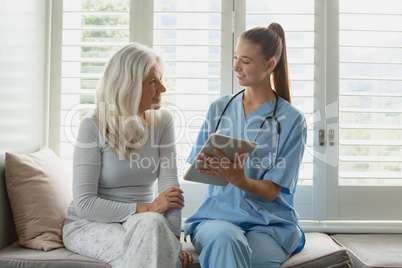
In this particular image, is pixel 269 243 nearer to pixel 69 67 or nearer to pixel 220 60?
pixel 220 60

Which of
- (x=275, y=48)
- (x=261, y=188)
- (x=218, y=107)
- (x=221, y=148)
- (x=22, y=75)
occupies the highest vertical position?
(x=275, y=48)

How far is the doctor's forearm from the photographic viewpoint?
1.82 meters

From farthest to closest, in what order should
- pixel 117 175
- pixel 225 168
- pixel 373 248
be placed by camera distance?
1. pixel 373 248
2. pixel 117 175
3. pixel 225 168

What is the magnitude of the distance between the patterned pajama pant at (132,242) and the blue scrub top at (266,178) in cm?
33

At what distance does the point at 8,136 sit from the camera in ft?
6.51

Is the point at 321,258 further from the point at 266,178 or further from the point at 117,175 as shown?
the point at 117,175

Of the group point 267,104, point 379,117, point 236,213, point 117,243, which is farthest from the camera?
point 379,117

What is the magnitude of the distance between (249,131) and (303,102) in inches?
20.0

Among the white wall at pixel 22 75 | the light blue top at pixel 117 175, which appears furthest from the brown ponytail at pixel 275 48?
the white wall at pixel 22 75

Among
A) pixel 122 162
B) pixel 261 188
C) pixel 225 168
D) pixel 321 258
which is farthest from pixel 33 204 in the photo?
pixel 321 258

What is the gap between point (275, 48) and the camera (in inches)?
80.3

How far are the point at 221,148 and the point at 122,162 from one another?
473mm

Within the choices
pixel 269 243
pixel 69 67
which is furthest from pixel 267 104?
pixel 69 67

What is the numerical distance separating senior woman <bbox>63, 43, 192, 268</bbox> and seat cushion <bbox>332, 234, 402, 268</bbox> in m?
0.75
